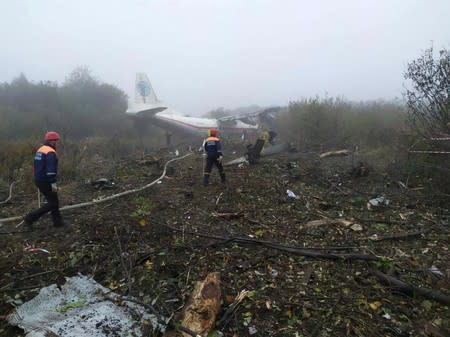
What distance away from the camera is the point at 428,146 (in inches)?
327

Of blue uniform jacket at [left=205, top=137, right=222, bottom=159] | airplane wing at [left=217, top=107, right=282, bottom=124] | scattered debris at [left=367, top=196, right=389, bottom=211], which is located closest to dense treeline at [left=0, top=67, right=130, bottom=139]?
airplane wing at [left=217, top=107, right=282, bottom=124]

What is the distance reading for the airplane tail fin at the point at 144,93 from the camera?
2334 centimetres

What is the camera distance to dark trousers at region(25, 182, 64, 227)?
221 inches

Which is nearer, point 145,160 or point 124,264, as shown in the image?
point 124,264

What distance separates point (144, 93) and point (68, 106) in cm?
917

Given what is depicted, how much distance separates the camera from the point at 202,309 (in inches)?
130

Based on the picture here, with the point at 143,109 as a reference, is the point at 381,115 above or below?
below

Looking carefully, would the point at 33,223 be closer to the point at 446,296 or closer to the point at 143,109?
the point at 446,296

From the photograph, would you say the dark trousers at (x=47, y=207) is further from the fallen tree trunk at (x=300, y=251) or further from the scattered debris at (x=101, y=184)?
the scattered debris at (x=101, y=184)

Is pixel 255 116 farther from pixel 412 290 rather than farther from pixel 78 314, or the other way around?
pixel 78 314

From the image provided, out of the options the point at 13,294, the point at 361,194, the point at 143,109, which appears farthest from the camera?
the point at 143,109

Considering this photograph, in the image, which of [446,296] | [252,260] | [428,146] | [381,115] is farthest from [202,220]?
[381,115]

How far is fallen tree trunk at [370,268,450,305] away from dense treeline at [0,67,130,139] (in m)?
23.3

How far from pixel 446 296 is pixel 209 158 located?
6161mm
